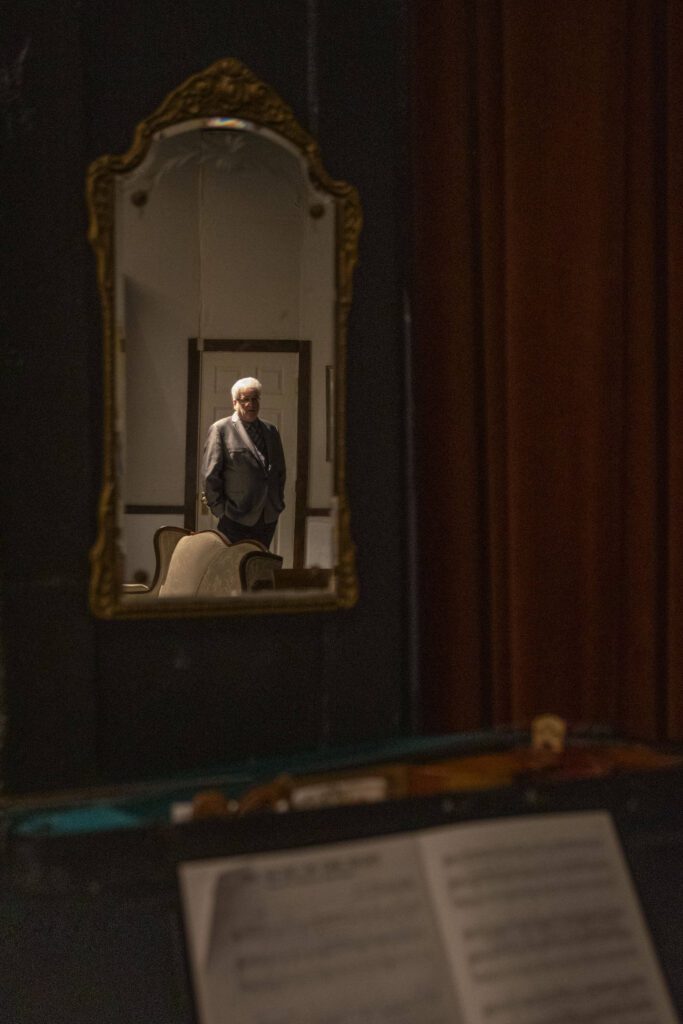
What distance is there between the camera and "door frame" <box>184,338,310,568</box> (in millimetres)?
1607

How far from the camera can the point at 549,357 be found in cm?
183

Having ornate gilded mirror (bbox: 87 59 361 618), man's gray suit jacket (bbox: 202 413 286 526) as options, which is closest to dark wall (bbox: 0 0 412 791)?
ornate gilded mirror (bbox: 87 59 361 618)

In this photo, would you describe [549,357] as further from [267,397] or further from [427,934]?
[427,934]

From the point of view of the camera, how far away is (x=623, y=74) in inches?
71.0

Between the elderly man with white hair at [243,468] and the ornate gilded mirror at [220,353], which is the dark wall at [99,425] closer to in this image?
the ornate gilded mirror at [220,353]

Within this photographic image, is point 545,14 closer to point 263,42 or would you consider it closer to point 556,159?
point 556,159

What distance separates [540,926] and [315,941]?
223 millimetres

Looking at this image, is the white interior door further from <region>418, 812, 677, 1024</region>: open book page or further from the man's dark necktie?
<region>418, 812, 677, 1024</region>: open book page

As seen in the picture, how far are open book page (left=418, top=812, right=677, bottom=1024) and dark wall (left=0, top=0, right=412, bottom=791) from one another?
2.44 feet

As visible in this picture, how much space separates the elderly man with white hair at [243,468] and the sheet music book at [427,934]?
0.79 metres

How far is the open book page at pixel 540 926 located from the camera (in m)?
→ 0.89

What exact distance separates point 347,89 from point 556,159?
417mm

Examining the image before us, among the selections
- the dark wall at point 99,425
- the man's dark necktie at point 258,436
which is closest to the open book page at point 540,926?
the dark wall at point 99,425

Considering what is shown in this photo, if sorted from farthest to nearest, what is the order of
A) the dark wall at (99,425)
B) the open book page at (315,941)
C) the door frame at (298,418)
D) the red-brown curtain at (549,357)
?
1. the red-brown curtain at (549,357)
2. the door frame at (298,418)
3. the dark wall at (99,425)
4. the open book page at (315,941)
